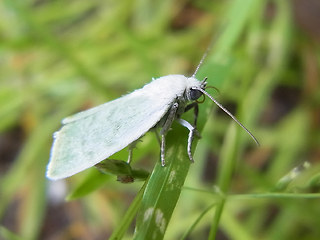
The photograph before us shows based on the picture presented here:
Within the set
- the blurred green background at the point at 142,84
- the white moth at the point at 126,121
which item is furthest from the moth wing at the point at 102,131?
the blurred green background at the point at 142,84

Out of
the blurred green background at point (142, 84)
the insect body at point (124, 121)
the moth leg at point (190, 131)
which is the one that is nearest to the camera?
the moth leg at point (190, 131)

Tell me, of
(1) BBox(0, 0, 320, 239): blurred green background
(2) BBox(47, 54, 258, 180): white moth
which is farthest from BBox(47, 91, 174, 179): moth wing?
(1) BBox(0, 0, 320, 239): blurred green background

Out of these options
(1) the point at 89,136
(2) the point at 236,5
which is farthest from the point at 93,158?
(2) the point at 236,5

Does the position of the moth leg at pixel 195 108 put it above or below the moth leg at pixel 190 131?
above

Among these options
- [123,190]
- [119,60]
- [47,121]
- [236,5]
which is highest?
[236,5]

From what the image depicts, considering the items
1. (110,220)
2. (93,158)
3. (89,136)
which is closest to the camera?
(93,158)

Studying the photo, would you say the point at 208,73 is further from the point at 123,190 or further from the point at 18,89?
the point at 18,89

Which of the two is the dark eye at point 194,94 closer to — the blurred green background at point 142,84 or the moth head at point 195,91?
the moth head at point 195,91
